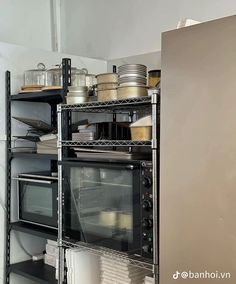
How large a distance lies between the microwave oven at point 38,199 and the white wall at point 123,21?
1.01 m

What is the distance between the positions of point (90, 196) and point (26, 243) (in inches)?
32.6

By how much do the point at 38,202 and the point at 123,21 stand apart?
133 centimetres

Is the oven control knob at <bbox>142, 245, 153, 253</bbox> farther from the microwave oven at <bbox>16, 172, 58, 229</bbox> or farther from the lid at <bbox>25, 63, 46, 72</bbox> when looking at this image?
the lid at <bbox>25, 63, 46, 72</bbox>

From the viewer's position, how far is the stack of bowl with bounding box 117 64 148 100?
1.76m

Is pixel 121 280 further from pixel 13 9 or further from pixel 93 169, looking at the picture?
pixel 13 9

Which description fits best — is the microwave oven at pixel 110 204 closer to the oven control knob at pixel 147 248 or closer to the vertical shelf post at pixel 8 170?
the oven control knob at pixel 147 248

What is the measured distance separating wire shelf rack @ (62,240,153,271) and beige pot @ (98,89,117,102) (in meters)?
0.73

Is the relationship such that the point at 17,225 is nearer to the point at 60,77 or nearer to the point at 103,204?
the point at 103,204

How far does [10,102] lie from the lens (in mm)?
2436

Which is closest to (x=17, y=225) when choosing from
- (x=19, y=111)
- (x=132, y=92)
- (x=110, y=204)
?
(x=19, y=111)

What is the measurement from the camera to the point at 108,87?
1888mm

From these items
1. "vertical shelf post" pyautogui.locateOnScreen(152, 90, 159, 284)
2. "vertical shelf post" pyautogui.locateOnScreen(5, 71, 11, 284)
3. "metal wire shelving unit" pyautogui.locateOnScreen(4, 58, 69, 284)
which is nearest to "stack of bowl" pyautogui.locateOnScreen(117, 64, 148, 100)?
"vertical shelf post" pyautogui.locateOnScreen(152, 90, 159, 284)

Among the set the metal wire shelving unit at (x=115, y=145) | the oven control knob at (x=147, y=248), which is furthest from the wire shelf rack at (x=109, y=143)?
the oven control knob at (x=147, y=248)

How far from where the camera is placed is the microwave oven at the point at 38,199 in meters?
2.23
